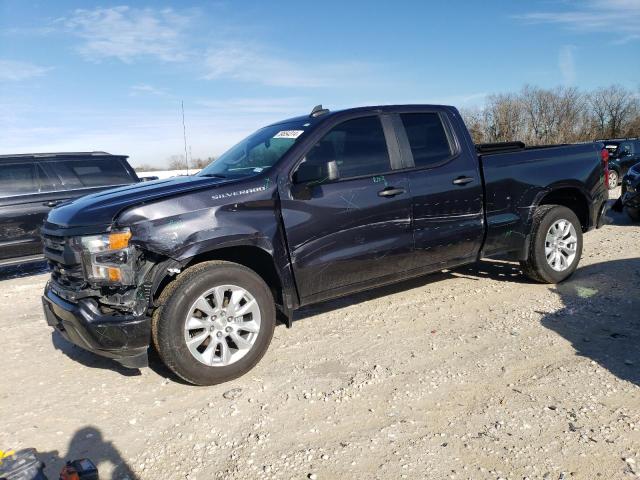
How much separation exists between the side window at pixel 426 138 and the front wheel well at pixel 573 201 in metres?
1.57

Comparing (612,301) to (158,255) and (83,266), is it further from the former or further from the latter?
(83,266)

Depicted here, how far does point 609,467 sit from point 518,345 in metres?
1.60

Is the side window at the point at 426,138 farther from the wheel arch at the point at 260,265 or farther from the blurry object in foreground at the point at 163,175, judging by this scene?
the blurry object in foreground at the point at 163,175

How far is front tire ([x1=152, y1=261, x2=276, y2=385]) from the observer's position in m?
3.49

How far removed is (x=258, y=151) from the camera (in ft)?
15.0

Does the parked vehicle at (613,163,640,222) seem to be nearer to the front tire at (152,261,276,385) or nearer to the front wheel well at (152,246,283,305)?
the front wheel well at (152,246,283,305)

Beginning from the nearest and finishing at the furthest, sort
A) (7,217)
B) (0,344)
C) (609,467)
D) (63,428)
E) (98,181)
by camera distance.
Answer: (609,467) < (63,428) < (0,344) < (7,217) < (98,181)

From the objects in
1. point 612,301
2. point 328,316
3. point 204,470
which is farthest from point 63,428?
point 612,301

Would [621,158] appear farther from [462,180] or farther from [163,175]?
[163,175]

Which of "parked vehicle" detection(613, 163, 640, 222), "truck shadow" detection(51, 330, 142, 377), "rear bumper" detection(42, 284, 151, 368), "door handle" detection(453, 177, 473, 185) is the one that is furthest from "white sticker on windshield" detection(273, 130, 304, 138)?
"parked vehicle" detection(613, 163, 640, 222)

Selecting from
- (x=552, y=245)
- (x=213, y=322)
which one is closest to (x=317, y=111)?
(x=213, y=322)

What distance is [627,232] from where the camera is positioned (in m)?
8.66

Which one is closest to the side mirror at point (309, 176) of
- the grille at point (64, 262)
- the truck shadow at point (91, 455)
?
the grille at point (64, 262)

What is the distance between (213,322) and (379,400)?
1.28m
